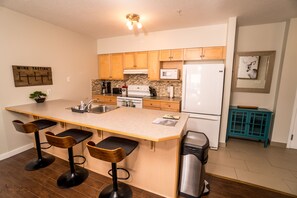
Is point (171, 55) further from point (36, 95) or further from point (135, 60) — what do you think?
point (36, 95)

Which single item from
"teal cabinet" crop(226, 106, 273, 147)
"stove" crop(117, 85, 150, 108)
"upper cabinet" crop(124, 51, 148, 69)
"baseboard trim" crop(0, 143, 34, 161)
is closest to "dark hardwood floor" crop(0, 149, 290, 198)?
A: "baseboard trim" crop(0, 143, 34, 161)

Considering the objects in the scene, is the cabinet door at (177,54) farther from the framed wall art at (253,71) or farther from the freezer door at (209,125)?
the freezer door at (209,125)

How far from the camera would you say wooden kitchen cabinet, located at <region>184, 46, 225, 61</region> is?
3.04 m

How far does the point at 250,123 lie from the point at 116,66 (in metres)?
3.65

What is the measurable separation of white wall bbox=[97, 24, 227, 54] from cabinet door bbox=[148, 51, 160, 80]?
159 mm

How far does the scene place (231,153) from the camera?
271 centimetres

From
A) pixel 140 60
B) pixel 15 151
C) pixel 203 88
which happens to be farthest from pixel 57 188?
pixel 140 60

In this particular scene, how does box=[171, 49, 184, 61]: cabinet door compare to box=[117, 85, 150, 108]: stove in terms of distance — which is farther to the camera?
box=[117, 85, 150, 108]: stove

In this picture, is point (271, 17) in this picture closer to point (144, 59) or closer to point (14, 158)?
point (144, 59)

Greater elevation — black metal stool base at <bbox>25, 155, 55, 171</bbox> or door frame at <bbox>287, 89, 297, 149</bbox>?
door frame at <bbox>287, 89, 297, 149</bbox>

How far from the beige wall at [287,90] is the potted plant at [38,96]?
484 centimetres

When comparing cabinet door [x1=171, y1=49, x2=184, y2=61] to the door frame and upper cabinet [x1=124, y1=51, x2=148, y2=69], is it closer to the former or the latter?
upper cabinet [x1=124, y1=51, x2=148, y2=69]

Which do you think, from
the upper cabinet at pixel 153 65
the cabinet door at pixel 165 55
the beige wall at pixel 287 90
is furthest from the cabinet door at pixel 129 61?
the beige wall at pixel 287 90

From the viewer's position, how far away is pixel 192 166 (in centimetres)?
161
